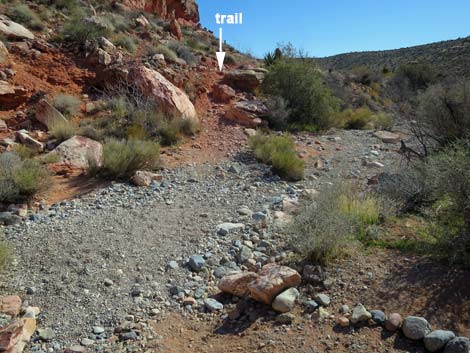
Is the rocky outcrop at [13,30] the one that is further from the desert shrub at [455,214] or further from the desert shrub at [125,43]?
the desert shrub at [455,214]

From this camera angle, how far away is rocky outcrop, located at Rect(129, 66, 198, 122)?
27.7 ft

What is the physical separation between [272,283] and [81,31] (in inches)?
397

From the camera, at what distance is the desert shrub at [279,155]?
6.56m

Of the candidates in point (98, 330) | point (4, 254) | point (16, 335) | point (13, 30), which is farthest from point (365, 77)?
point (16, 335)

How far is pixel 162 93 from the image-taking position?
8570mm

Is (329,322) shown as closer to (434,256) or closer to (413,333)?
(413,333)

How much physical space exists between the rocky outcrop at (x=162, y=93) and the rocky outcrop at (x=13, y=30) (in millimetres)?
3453

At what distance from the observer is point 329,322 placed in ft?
9.09

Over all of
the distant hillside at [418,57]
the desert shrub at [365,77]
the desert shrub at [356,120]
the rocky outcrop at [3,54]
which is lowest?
the desert shrub at [356,120]

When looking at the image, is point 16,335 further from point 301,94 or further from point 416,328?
point 301,94

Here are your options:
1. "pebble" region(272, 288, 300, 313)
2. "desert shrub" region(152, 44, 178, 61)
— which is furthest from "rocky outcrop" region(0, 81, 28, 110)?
"pebble" region(272, 288, 300, 313)

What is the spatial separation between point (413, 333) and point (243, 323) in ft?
3.86

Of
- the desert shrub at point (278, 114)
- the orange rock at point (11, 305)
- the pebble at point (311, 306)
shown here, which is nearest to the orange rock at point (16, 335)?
the orange rock at point (11, 305)

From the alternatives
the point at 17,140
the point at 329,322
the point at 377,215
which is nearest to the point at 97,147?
the point at 17,140
